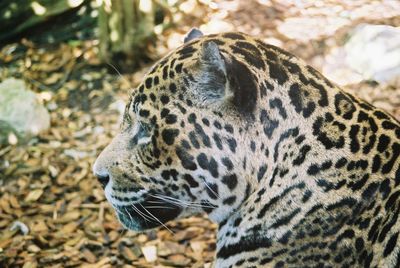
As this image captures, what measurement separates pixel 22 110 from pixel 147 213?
355cm

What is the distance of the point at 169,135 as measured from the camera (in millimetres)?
3213

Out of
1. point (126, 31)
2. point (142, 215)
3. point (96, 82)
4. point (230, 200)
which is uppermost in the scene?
point (230, 200)

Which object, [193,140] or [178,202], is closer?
[193,140]

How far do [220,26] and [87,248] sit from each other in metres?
4.00

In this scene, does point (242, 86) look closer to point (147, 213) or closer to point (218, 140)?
point (218, 140)

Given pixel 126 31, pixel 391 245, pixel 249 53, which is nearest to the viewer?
pixel 391 245

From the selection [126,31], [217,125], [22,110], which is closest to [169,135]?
[217,125]

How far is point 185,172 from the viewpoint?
324cm

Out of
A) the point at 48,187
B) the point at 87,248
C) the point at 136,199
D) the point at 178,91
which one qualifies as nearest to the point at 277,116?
the point at 178,91

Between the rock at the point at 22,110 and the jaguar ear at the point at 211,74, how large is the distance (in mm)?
4105

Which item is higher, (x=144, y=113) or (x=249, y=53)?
(x=249, y=53)

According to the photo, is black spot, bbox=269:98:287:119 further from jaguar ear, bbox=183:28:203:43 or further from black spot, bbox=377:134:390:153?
jaguar ear, bbox=183:28:203:43

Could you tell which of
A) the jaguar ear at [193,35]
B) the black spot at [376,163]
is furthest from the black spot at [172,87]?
the black spot at [376,163]

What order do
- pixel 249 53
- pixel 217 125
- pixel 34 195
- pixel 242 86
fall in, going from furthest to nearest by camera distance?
pixel 34 195 → pixel 249 53 → pixel 217 125 → pixel 242 86
